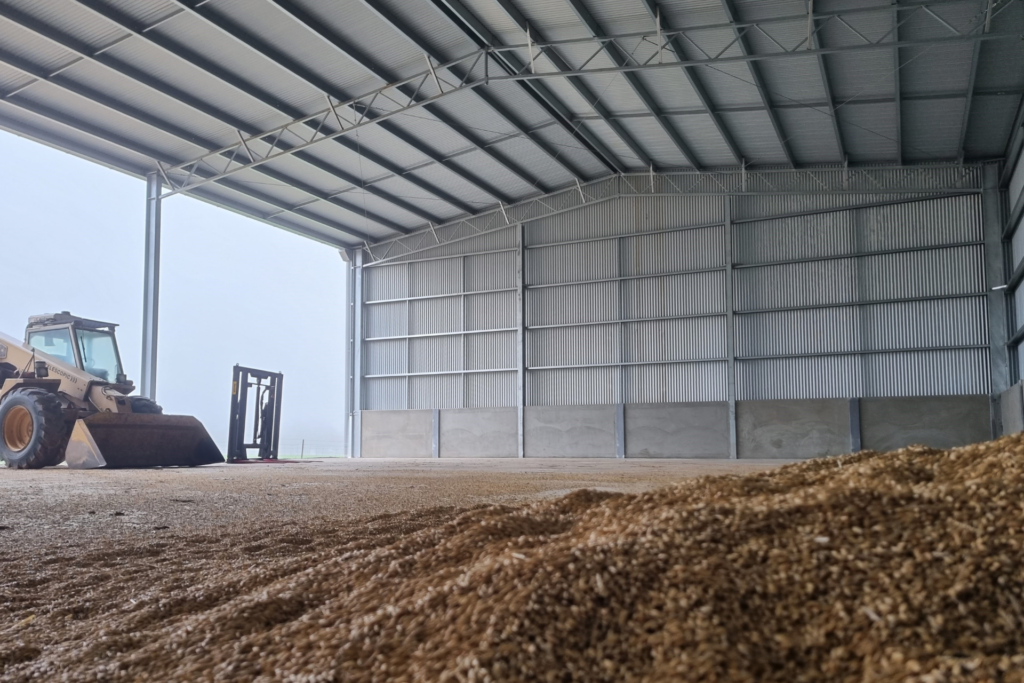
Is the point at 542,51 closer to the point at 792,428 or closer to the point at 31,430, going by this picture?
the point at 31,430

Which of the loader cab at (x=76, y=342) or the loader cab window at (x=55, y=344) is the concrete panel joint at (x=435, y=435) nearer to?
the loader cab at (x=76, y=342)

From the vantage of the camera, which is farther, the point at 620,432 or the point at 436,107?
the point at 620,432

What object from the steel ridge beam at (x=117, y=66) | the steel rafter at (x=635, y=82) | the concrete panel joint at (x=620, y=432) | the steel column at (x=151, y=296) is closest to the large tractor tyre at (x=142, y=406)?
the steel column at (x=151, y=296)

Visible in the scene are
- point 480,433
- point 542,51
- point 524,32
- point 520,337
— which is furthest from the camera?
point 480,433

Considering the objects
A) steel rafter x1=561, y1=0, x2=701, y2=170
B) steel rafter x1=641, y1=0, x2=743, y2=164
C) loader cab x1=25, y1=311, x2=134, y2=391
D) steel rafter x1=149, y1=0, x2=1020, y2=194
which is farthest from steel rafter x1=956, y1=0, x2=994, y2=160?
loader cab x1=25, y1=311, x2=134, y2=391

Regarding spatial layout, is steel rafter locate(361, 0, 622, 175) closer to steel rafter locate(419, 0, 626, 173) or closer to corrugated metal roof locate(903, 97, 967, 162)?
steel rafter locate(419, 0, 626, 173)

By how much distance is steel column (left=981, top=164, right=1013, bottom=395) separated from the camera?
72.8 feet

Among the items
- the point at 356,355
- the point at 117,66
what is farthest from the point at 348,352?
the point at 117,66

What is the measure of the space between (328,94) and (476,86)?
12.8 ft

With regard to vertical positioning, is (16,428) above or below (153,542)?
above

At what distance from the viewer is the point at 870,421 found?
2423cm

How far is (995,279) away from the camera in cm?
2239

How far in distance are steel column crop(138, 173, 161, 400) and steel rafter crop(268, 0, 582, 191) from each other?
8.52 metres

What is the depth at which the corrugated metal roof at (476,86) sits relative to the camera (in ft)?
55.2
